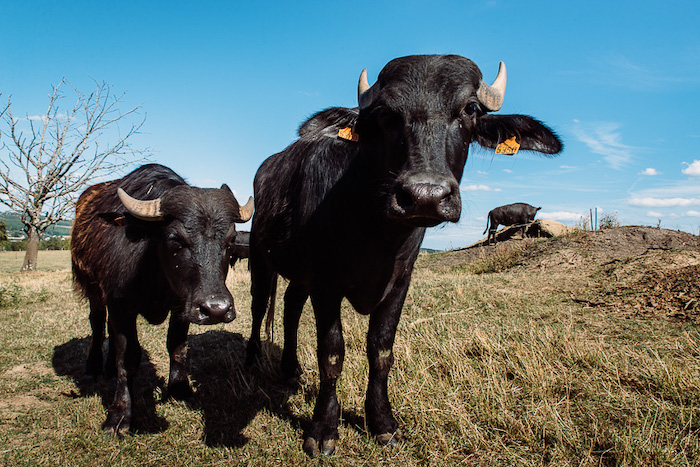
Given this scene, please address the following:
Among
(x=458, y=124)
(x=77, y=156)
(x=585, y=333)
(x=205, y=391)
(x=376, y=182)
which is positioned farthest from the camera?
(x=77, y=156)

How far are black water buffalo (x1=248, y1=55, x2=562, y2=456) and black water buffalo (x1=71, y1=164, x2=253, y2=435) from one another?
638 millimetres

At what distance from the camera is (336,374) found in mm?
3154

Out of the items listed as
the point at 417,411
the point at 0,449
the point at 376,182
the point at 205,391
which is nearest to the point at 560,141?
the point at 376,182

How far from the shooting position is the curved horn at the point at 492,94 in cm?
280

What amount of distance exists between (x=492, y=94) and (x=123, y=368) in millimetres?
3490

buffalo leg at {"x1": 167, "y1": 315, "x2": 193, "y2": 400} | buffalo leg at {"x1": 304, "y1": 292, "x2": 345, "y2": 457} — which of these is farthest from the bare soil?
buffalo leg at {"x1": 167, "y1": 315, "x2": 193, "y2": 400}

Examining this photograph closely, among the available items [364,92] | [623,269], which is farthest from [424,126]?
[623,269]

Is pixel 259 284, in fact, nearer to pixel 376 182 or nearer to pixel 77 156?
pixel 376 182

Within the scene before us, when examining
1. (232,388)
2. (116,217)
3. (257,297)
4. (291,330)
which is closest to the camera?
(116,217)

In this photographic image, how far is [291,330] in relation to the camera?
14.9 feet

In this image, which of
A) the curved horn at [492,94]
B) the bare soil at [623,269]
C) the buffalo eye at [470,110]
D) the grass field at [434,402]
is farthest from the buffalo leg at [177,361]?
the bare soil at [623,269]

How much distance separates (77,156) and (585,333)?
1940 centimetres

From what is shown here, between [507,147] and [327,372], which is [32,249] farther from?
[507,147]

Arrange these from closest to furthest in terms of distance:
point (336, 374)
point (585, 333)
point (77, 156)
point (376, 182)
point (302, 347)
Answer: point (376, 182), point (336, 374), point (585, 333), point (302, 347), point (77, 156)
